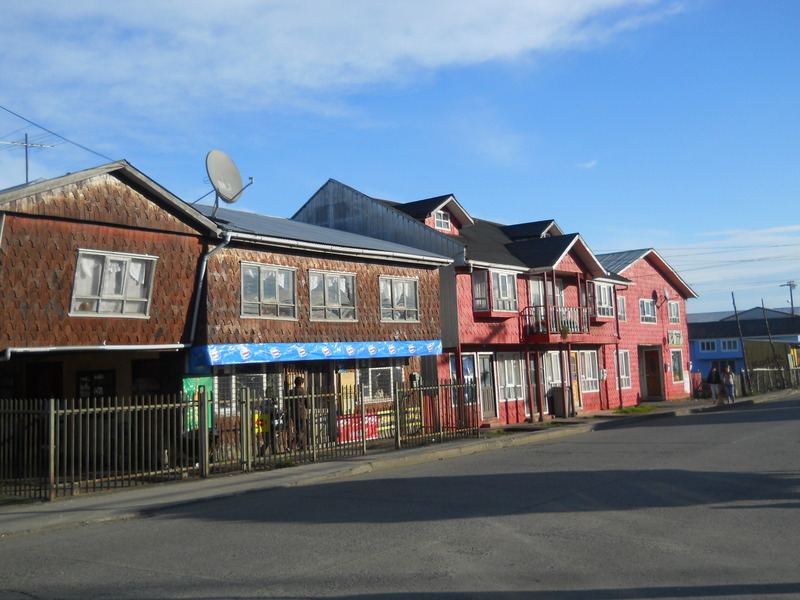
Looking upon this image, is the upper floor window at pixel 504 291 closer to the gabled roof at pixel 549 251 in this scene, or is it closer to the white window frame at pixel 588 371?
the gabled roof at pixel 549 251

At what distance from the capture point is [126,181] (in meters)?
16.9

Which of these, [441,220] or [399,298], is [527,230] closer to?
[441,220]

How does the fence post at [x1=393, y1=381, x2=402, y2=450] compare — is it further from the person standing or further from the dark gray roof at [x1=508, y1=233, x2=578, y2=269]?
the dark gray roof at [x1=508, y1=233, x2=578, y2=269]

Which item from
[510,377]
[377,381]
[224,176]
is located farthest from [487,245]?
[224,176]

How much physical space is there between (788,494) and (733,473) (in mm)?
2064

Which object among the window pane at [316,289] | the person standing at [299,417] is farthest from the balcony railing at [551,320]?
the person standing at [299,417]

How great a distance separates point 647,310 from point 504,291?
1488 centimetres

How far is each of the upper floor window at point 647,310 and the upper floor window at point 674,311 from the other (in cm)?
215

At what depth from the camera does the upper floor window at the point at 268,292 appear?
19.5 metres

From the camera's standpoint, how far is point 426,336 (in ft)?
81.0

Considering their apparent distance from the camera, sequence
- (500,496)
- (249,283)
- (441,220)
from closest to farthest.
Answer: (500,496)
(249,283)
(441,220)

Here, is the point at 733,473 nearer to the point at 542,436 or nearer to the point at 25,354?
the point at 542,436

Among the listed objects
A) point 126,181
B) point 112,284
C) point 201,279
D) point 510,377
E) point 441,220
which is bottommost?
point 510,377

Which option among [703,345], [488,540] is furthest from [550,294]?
[703,345]
